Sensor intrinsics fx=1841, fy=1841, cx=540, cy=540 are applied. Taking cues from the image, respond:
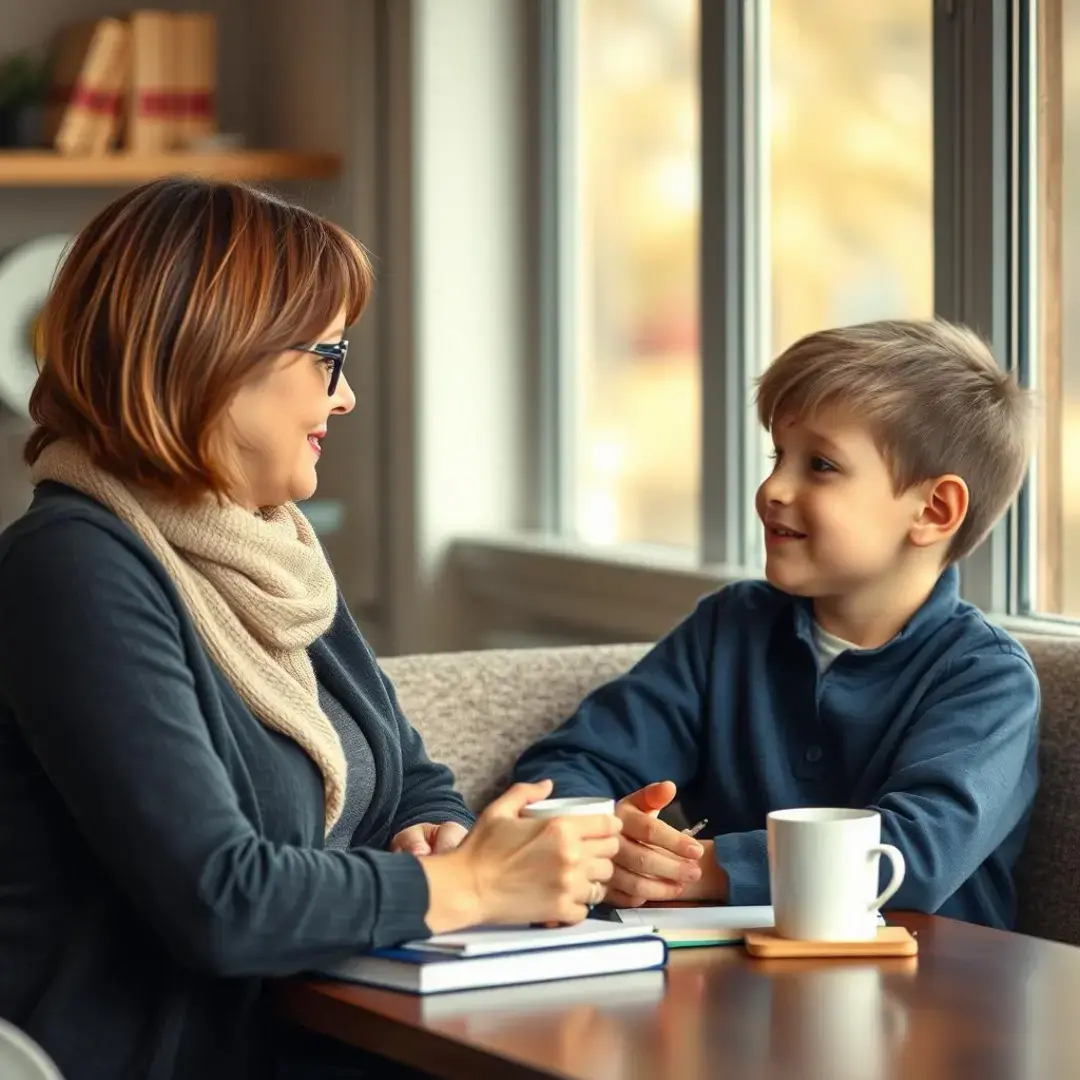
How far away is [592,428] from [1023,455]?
1534 millimetres

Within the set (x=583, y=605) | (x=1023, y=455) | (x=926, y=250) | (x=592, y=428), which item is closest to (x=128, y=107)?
(x=592, y=428)

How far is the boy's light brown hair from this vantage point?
1.84 metres

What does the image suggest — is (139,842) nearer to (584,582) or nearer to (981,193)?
(981,193)

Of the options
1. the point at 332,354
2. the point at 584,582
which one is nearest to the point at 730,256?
the point at 584,582

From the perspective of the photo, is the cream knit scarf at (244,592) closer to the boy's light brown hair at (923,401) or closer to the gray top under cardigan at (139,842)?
the gray top under cardigan at (139,842)

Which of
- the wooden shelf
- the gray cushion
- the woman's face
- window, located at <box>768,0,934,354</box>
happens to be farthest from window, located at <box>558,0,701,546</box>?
the woman's face

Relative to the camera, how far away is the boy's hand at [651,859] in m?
1.56

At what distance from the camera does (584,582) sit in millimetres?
3037

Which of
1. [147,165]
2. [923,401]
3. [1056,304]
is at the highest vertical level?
[147,165]

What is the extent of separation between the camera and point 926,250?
8.16ft

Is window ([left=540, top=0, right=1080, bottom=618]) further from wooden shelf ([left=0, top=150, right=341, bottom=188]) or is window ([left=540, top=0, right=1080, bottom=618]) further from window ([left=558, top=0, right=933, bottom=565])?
wooden shelf ([left=0, top=150, right=341, bottom=188])

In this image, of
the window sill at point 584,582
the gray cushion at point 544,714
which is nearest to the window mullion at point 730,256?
Answer: the window sill at point 584,582

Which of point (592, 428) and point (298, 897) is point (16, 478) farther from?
point (298, 897)

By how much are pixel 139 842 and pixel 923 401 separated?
3.11ft
